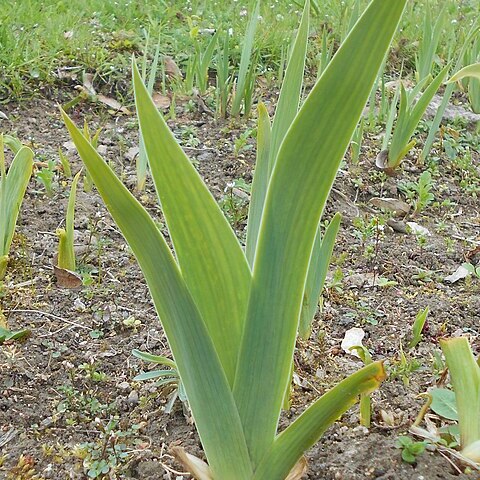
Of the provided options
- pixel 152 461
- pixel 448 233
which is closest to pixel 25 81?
pixel 448 233

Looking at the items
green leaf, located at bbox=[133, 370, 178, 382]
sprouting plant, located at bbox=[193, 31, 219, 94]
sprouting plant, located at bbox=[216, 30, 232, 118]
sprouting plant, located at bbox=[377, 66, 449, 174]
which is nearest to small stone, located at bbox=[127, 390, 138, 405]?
green leaf, located at bbox=[133, 370, 178, 382]

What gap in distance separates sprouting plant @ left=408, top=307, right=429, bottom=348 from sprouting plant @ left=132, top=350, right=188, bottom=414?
1.90ft

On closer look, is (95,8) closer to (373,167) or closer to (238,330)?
(373,167)

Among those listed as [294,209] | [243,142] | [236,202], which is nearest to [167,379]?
[294,209]

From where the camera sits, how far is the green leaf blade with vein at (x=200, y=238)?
0.97 metres

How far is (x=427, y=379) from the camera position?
1.59 meters

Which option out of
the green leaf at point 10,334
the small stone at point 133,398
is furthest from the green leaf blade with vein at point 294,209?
the green leaf at point 10,334

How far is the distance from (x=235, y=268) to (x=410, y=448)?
512 millimetres

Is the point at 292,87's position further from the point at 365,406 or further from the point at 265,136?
the point at 365,406

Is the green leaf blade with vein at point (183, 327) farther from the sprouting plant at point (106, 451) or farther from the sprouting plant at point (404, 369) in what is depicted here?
the sprouting plant at point (404, 369)

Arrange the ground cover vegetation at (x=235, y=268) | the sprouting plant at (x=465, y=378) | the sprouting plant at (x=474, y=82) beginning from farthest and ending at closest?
the sprouting plant at (x=474, y=82) → the sprouting plant at (x=465, y=378) → the ground cover vegetation at (x=235, y=268)

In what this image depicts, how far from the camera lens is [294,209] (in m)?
0.97

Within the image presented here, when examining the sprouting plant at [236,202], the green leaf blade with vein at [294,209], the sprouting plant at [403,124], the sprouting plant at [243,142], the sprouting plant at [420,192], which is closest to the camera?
the green leaf blade with vein at [294,209]

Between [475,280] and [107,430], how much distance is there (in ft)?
3.86
